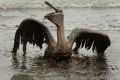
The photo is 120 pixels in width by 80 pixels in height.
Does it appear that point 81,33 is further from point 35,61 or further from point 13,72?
point 13,72

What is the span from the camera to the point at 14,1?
85.4ft

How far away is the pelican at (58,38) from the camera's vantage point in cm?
1061

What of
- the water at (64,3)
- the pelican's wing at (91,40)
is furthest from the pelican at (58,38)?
the water at (64,3)

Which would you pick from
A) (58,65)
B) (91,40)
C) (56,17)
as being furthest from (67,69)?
(91,40)

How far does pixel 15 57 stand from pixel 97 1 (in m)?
14.4

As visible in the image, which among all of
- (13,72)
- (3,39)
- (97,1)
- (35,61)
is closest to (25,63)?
(35,61)

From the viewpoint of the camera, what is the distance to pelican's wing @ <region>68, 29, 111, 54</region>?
11.2m

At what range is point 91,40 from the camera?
1145cm

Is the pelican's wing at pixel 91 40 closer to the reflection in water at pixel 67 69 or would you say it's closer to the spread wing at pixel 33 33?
the reflection in water at pixel 67 69

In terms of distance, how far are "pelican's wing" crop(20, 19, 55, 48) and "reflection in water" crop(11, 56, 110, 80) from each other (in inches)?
18.7

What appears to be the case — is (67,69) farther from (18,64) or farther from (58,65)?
(18,64)

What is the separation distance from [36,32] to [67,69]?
1755 mm

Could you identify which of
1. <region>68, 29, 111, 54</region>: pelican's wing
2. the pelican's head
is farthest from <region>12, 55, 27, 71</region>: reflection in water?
<region>68, 29, 111, 54</region>: pelican's wing

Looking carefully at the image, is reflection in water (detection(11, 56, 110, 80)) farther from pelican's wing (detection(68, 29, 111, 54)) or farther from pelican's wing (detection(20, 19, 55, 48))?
pelican's wing (detection(20, 19, 55, 48))
